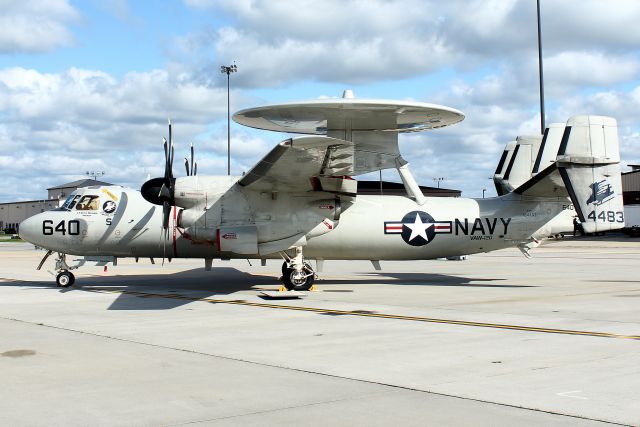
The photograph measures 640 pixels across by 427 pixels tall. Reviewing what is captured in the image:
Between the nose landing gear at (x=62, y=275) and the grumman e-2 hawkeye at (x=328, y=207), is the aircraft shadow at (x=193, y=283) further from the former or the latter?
the grumman e-2 hawkeye at (x=328, y=207)

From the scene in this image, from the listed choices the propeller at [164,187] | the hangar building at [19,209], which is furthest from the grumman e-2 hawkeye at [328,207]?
the hangar building at [19,209]

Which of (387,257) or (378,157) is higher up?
(378,157)

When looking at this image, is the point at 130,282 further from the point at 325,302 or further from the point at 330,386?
the point at 330,386

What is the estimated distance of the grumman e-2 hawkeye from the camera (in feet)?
68.4

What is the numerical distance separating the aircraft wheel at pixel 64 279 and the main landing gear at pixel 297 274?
8.43 meters

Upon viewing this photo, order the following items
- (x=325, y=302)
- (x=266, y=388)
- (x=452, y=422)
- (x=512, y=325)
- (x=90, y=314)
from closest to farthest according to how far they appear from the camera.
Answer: (x=452, y=422), (x=266, y=388), (x=512, y=325), (x=90, y=314), (x=325, y=302)

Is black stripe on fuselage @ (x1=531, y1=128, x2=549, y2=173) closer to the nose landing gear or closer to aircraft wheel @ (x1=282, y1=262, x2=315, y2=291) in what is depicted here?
aircraft wheel @ (x1=282, y1=262, x2=315, y2=291)

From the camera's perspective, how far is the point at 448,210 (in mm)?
25922

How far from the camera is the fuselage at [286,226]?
23.0 m

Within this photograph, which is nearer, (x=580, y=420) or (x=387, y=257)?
(x=580, y=420)

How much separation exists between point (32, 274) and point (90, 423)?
28.2m

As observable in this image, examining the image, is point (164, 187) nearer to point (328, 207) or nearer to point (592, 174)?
point (328, 207)

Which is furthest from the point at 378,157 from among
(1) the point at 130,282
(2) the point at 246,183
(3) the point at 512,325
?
(1) the point at 130,282

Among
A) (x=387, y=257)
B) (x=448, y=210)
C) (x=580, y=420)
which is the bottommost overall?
(x=580, y=420)
